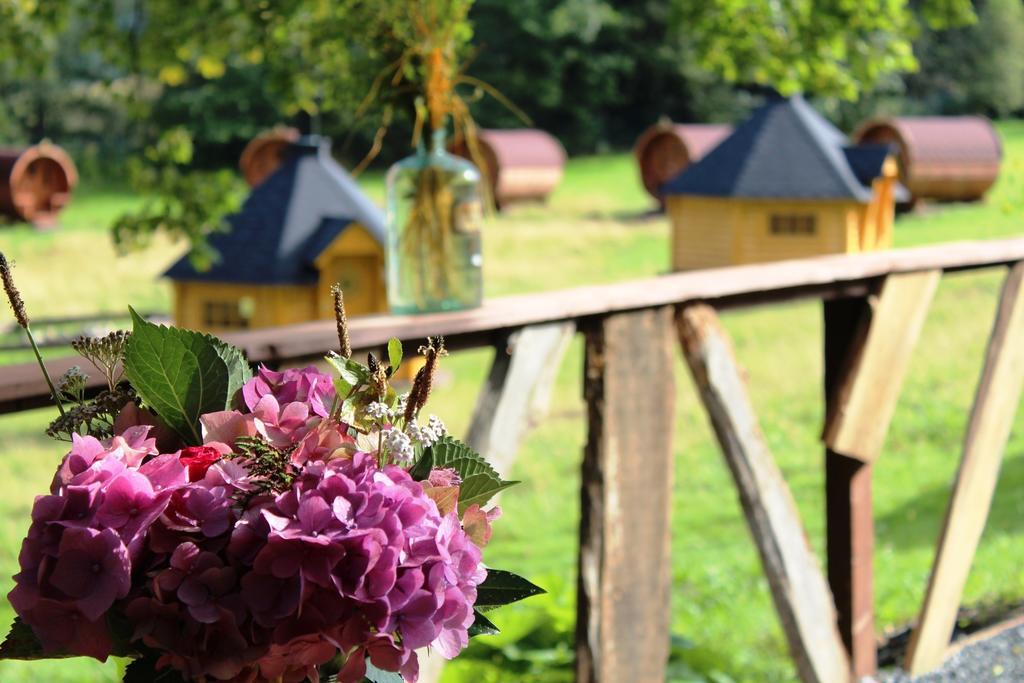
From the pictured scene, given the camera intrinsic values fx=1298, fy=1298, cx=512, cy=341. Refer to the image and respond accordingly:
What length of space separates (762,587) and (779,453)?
3163 millimetres

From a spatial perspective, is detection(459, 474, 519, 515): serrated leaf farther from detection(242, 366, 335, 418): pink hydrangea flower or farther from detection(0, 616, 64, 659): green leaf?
detection(0, 616, 64, 659): green leaf

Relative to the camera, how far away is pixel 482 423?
301 centimetres

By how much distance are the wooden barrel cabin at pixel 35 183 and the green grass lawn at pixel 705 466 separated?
440cm

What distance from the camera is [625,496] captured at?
3326 mm

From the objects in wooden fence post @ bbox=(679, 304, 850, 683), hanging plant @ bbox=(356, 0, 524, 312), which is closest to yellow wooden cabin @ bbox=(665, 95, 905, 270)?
wooden fence post @ bbox=(679, 304, 850, 683)

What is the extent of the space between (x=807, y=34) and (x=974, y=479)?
3138mm

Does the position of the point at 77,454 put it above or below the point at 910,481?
above

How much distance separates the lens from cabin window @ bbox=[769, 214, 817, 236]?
1636 centimetres

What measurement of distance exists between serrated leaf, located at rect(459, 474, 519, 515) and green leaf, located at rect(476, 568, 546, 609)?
0.08 m

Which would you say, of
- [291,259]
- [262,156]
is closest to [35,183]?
[262,156]

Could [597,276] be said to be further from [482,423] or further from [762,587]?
[482,423]

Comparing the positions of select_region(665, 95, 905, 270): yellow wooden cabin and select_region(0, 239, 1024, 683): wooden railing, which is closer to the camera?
select_region(0, 239, 1024, 683): wooden railing

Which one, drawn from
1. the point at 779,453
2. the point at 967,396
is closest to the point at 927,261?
the point at 779,453

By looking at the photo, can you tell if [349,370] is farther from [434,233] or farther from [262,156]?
[262,156]
